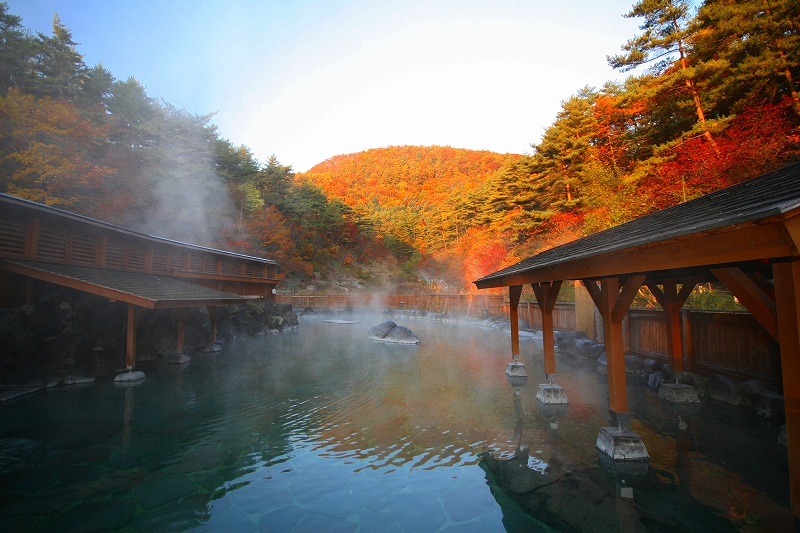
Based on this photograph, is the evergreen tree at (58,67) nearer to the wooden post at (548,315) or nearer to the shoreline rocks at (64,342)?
the shoreline rocks at (64,342)

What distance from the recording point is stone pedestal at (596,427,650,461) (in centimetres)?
497

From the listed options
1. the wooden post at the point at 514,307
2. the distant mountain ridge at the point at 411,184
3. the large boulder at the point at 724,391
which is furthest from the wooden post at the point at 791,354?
the distant mountain ridge at the point at 411,184

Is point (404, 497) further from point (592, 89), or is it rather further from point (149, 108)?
point (149, 108)

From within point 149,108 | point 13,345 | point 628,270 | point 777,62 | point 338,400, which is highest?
point 149,108

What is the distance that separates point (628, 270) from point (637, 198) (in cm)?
1448

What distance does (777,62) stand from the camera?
41.8ft

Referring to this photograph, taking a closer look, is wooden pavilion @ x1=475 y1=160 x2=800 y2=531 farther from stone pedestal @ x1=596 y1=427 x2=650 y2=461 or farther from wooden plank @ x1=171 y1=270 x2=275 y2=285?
wooden plank @ x1=171 y1=270 x2=275 y2=285

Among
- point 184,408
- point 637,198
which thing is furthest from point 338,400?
point 637,198

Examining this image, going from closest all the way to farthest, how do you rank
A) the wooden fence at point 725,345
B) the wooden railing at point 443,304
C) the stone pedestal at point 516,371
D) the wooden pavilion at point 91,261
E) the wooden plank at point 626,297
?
the wooden plank at point 626,297 < the wooden fence at point 725,345 < the wooden pavilion at point 91,261 < the stone pedestal at point 516,371 < the wooden railing at point 443,304

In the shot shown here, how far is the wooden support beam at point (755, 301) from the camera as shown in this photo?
117 inches

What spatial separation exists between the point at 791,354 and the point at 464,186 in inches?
2097

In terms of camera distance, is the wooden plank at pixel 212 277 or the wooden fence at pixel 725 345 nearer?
the wooden fence at pixel 725 345

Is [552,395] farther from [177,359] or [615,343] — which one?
[177,359]

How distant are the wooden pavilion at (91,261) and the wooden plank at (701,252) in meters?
9.27
